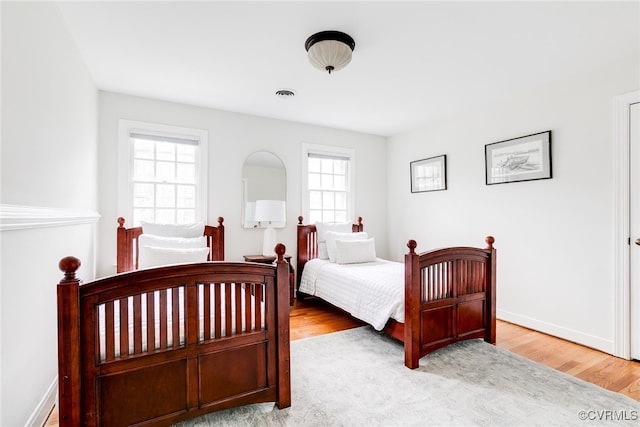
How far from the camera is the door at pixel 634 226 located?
246 centimetres

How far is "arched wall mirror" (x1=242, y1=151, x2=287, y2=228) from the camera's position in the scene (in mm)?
3805

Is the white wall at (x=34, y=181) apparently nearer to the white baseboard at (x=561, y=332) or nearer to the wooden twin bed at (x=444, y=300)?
the wooden twin bed at (x=444, y=300)

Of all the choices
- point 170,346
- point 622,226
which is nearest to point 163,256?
point 170,346

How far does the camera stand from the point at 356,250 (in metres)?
3.74

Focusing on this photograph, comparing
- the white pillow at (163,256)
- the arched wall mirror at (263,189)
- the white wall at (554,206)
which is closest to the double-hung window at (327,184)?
the arched wall mirror at (263,189)

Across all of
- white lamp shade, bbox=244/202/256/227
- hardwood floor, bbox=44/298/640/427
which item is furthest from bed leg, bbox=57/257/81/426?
white lamp shade, bbox=244/202/256/227

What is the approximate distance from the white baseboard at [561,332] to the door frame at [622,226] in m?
0.08

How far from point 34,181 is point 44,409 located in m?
1.32

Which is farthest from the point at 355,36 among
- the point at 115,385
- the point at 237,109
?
the point at 115,385

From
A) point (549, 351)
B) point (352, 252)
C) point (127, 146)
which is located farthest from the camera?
point (352, 252)

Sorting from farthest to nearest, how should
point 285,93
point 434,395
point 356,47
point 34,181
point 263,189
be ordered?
point 263,189 < point 285,93 < point 356,47 < point 434,395 < point 34,181

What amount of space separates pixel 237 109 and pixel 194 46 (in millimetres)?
1409

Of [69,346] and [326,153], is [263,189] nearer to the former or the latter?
[326,153]

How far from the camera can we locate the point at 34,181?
1666 millimetres
